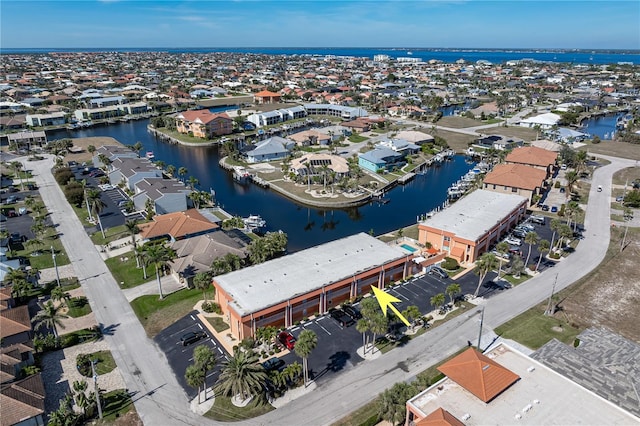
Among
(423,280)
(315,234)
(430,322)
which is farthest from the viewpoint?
(315,234)

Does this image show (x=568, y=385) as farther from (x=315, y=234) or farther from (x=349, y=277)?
(x=315, y=234)

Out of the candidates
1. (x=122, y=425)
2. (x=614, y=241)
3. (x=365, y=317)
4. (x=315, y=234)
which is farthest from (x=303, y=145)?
(x=122, y=425)

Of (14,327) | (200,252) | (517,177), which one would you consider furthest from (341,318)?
(517,177)

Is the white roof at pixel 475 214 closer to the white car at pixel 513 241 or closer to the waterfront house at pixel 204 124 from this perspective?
the white car at pixel 513 241

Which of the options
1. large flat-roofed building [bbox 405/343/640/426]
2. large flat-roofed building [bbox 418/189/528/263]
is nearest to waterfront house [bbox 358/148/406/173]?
large flat-roofed building [bbox 418/189/528/263]

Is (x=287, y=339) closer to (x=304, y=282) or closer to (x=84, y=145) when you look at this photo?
(x=304, y=282)

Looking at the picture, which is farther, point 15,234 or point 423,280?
point 15,234

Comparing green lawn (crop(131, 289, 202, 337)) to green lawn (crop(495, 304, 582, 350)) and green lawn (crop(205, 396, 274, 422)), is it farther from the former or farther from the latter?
green lawn (crop(495, 304, 582, 350))

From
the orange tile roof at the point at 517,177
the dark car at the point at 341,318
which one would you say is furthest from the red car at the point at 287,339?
the orange tile roof at the point at 517,177
